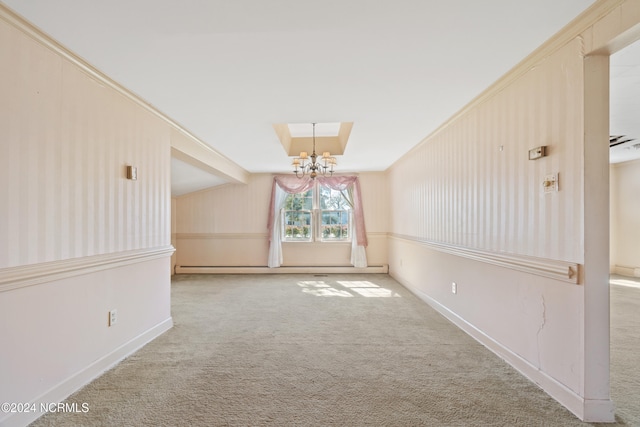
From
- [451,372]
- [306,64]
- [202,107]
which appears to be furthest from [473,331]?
[202,107]

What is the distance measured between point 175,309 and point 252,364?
2091 millimetres

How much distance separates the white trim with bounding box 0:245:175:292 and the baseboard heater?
3.94 m

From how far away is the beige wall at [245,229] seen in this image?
684cm

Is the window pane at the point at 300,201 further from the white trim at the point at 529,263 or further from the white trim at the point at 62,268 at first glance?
the white trim at the point at 62,268

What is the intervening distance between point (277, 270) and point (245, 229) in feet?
3.93

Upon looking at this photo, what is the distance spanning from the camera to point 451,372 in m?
2.31

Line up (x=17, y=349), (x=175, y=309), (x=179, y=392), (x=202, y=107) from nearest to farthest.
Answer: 1. (x=17, y=349)
2. (x=179, y=392)
3. (x=202, y=107)
4. (x=175, y=309)

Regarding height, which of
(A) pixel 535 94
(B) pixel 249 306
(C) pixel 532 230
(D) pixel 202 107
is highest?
(D) pixel 202 107

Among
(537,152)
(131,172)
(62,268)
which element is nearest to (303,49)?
(537,152)

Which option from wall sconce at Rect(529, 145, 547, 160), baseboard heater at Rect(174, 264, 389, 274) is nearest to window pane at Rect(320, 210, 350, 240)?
baseboard heater at Rect(174, 264, 389, 274)

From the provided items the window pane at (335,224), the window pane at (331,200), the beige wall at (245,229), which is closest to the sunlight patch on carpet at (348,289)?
the beige wall at (245,229)

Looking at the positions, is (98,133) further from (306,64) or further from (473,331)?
(473,331)

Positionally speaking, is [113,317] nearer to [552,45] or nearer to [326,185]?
[552,45]

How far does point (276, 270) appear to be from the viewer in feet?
22.1
